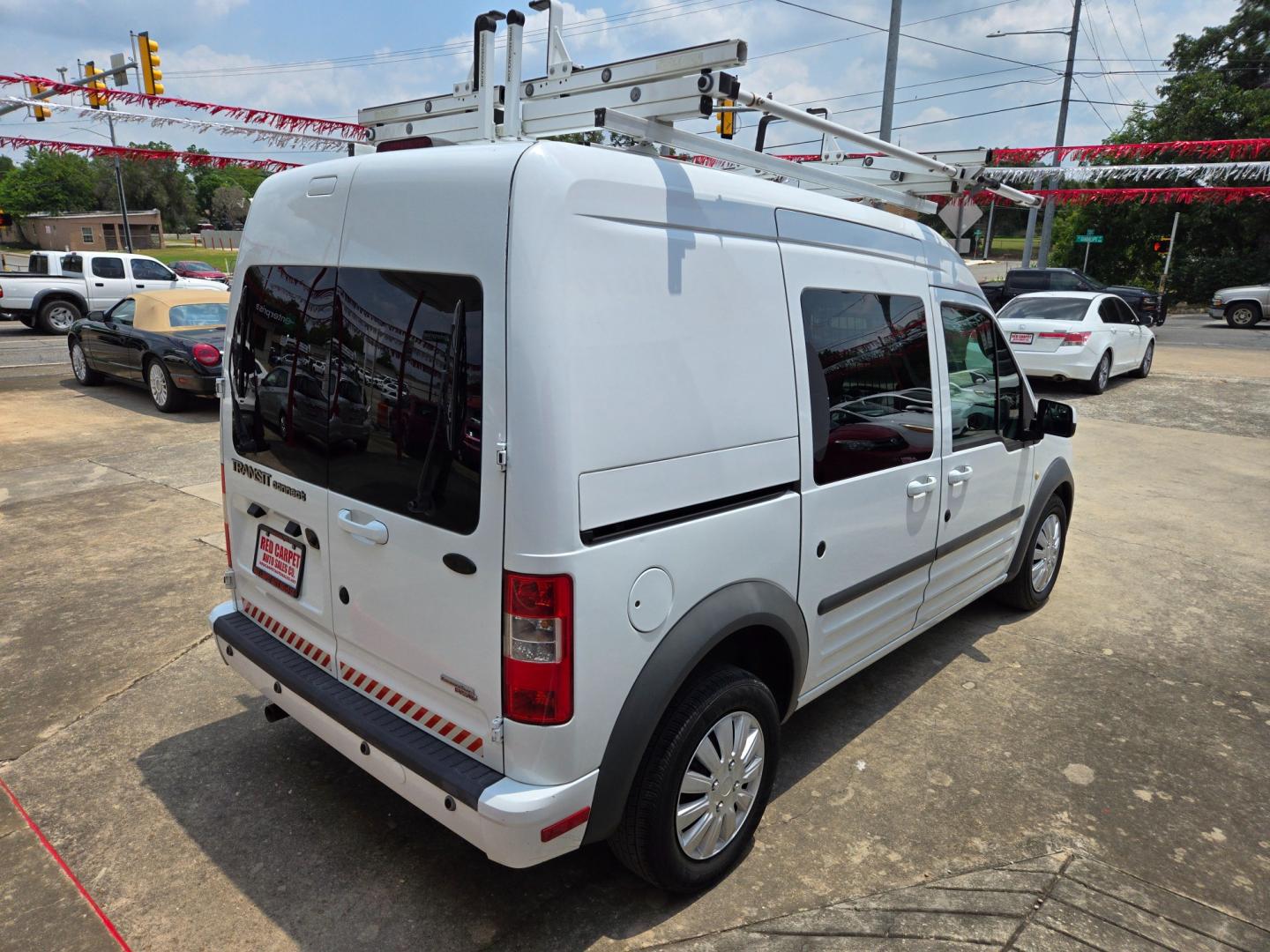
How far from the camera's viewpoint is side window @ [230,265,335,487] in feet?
8.39

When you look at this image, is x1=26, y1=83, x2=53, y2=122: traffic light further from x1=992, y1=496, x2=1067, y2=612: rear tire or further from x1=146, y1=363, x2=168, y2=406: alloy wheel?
x1=992, y1=496, x2=1067, y2=612: rear tire

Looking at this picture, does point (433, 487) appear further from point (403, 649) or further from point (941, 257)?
point (941, 257)

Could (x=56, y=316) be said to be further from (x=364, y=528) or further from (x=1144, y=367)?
(x=1144, y=367)

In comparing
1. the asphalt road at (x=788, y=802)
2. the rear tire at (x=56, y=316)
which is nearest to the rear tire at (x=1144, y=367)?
the asphalt road at (x=788, y=802)

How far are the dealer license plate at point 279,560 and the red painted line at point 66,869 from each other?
3.51ft

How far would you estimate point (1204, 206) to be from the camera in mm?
36312

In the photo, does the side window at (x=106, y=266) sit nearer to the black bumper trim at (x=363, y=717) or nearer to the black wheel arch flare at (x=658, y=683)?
the black bumper trim at (x=363, y=717)

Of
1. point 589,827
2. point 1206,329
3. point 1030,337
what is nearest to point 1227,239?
point 1206,329

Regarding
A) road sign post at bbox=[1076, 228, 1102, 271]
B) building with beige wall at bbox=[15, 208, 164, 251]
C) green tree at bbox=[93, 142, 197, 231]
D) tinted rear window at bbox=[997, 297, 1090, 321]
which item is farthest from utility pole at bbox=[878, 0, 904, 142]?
green tree at bbox=[93, 142, 197, 231]

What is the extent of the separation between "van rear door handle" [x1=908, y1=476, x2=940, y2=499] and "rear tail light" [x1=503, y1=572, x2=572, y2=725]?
5.93ft

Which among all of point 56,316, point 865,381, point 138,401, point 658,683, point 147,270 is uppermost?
point 865,381

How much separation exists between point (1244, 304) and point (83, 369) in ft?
106

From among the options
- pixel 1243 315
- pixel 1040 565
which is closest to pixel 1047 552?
pixel 1040 565

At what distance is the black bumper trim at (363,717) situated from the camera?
85.7 inches
